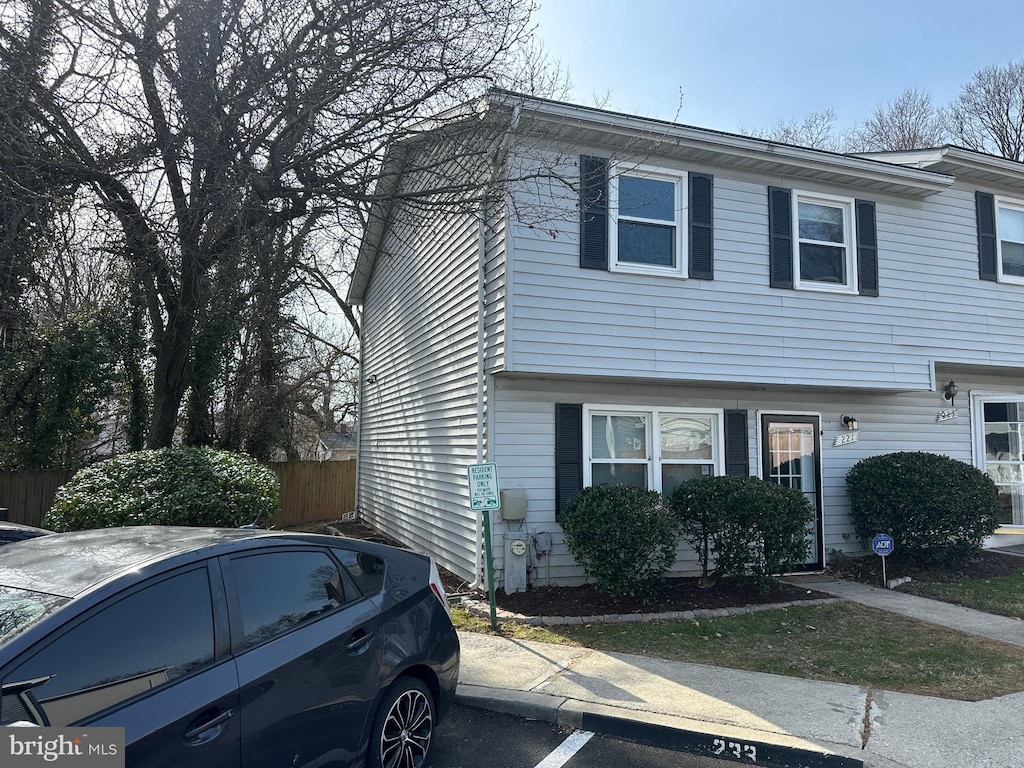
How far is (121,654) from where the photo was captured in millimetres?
2502

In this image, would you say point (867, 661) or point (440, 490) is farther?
point (440, 490)

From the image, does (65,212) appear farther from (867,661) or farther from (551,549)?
(867,661)

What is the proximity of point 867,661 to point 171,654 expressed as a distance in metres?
5.53

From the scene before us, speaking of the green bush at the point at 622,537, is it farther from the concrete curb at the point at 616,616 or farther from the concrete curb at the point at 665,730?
the concrete curb at the point at 665,730

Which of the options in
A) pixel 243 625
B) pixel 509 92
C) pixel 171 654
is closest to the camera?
pixel 171 654

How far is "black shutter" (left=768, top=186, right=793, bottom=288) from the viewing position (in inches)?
364

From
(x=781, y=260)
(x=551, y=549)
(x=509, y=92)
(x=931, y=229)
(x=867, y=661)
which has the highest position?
(x=509, y=92)

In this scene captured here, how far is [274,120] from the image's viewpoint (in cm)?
829

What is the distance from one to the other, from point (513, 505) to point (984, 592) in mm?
5787

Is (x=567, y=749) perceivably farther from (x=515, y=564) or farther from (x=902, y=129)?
(x=902, y=129)

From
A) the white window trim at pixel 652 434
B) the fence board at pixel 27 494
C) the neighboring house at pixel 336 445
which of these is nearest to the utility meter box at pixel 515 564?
the white window trim at pixel 652 434

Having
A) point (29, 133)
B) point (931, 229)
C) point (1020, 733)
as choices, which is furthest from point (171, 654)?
point (931, 229)

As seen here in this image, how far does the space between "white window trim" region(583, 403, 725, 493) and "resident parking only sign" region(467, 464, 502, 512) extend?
206 cm

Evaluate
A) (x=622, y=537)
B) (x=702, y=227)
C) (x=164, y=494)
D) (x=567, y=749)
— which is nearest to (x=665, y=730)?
(x=567, y=749)
